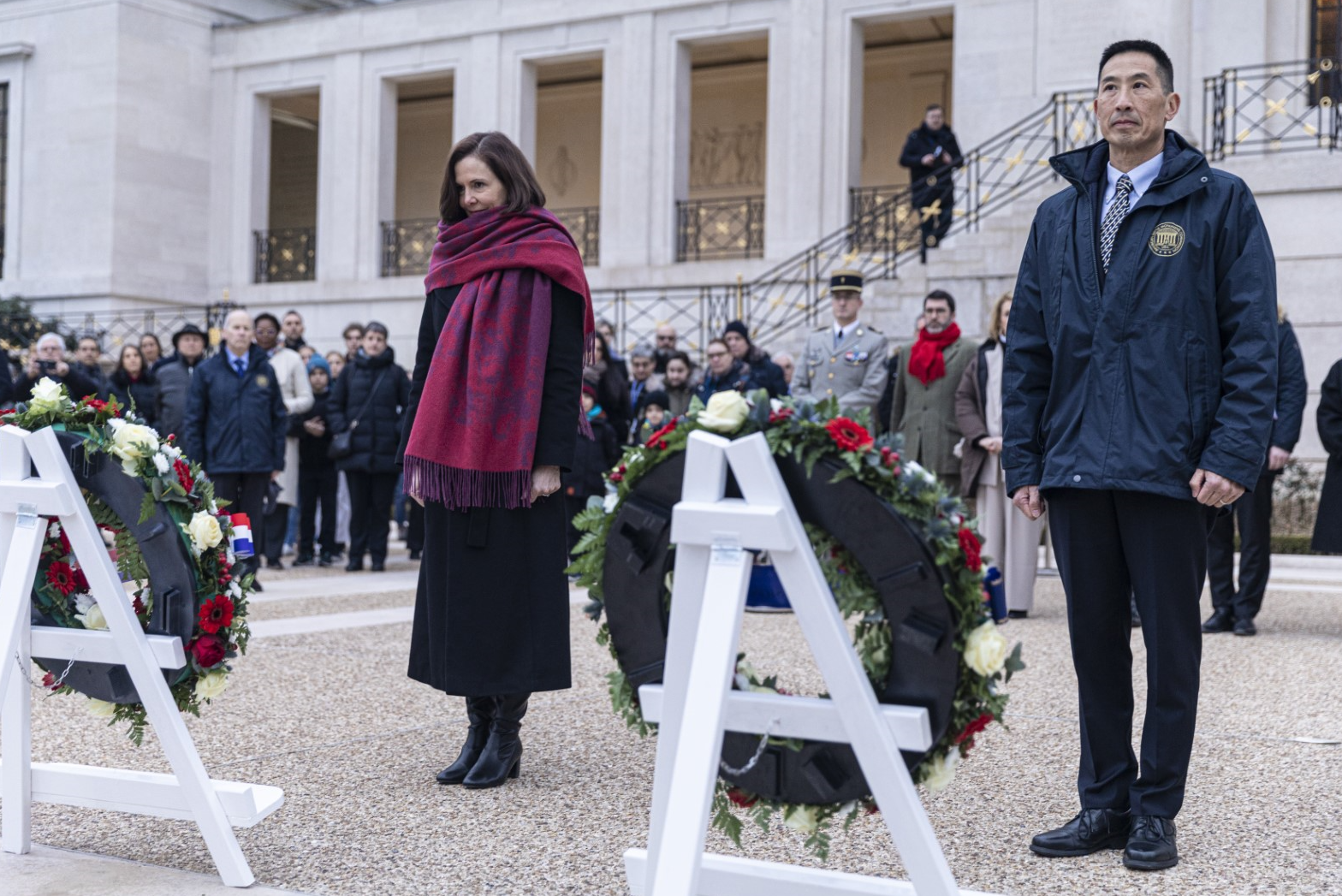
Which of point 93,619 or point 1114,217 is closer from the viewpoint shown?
point 93,619

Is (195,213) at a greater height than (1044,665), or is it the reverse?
(195,213)

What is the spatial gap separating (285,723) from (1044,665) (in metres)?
3.46

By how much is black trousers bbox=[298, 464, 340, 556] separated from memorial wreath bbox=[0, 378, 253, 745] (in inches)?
328

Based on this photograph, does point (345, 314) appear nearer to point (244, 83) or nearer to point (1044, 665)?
point (244, 83)

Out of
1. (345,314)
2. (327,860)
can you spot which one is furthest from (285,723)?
A: (345,314)

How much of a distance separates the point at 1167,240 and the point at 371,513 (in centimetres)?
880

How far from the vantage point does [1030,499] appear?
3.92 m

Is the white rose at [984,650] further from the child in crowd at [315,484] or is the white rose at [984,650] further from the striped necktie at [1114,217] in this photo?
the child in crowd at [315,484]

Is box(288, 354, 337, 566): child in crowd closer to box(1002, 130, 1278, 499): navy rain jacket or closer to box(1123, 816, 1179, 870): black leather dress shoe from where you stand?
box(1002, 130, 1278, 499): navy rain jacket

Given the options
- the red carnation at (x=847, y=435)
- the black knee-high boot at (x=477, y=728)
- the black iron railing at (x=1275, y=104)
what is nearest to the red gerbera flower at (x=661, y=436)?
the red carnation at (x=847, y=435)

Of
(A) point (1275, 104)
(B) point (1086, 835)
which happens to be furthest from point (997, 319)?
(A) point (1275, 104)

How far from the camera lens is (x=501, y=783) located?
4422 mm

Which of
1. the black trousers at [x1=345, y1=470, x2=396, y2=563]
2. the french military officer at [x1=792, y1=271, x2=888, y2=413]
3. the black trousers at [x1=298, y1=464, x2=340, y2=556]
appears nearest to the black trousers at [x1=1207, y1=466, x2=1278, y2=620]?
the french military officer at [x1=792, y1=271, x2=888, y2=413]

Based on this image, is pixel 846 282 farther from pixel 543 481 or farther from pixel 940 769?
pixel 940 769
